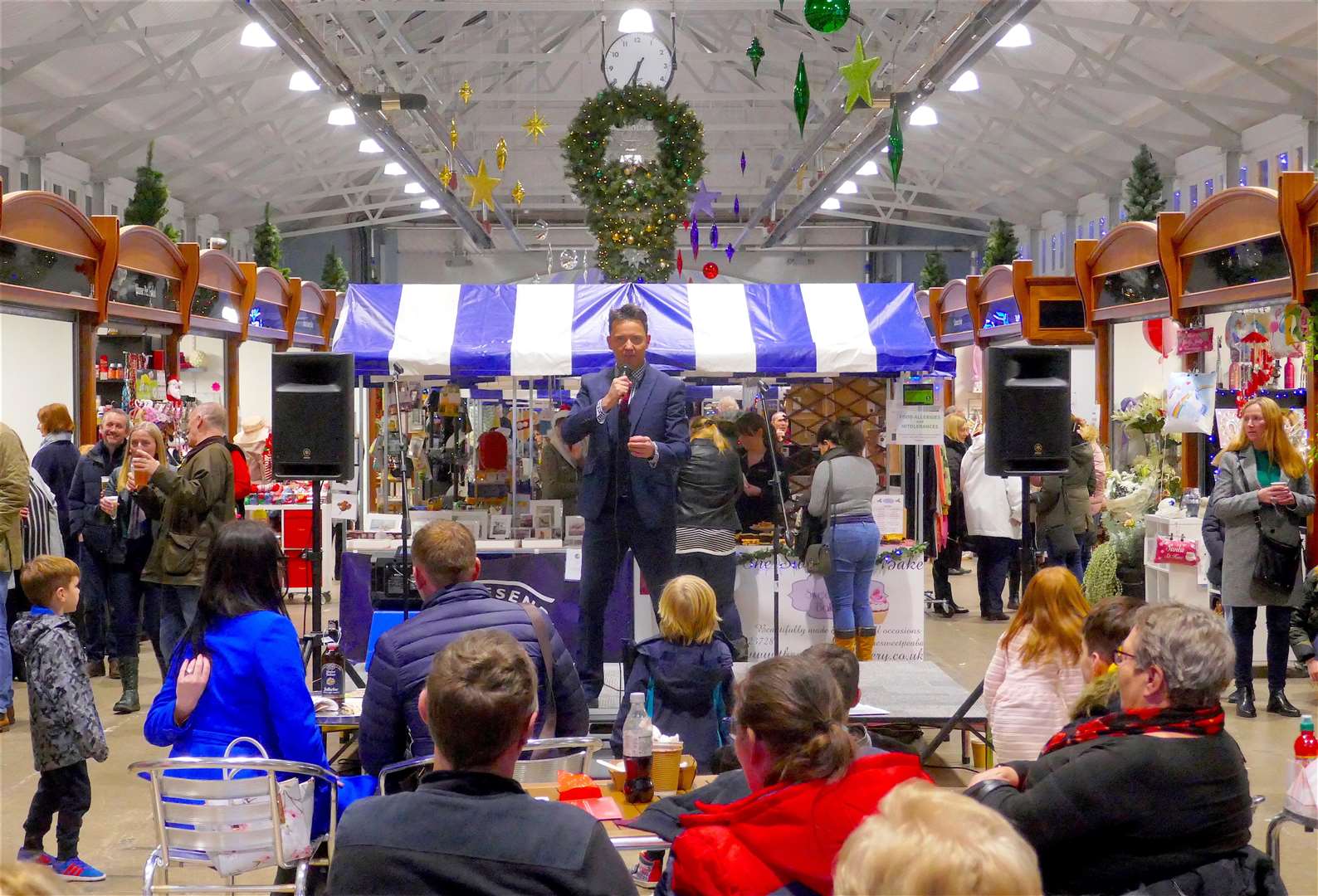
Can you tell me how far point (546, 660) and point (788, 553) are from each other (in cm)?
417

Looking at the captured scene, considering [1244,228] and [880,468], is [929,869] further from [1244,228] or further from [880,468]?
[880,468]

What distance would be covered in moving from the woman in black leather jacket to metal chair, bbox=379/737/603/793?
3.36m

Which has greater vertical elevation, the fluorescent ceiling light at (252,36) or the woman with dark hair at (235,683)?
the fluorescent ceiling light at (252,36)

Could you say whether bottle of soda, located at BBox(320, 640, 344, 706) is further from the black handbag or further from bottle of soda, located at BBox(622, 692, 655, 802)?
the black handbag

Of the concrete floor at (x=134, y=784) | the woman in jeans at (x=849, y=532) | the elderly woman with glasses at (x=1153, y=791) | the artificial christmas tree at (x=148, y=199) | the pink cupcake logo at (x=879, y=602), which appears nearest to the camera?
the elderly woman with glasses at (x=1153, y=791)

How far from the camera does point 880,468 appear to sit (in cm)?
1016

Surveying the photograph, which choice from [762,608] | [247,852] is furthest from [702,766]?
[762,608]

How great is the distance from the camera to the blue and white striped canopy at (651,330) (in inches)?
306

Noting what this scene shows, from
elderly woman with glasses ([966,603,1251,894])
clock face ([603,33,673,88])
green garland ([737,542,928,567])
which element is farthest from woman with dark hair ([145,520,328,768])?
clock face ([603,33,673,88])

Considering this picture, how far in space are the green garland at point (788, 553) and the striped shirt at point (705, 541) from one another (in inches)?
16.9

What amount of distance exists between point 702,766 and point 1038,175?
15797mm

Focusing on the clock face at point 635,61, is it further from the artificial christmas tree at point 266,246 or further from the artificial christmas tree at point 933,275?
the artificial christmas tree at point 933,275

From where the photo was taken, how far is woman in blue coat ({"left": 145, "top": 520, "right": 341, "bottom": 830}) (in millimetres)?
3301

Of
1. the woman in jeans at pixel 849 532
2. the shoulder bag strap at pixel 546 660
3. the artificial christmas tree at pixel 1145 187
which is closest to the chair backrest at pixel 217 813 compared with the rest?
the shoulder bag strap at pixel 546 660
